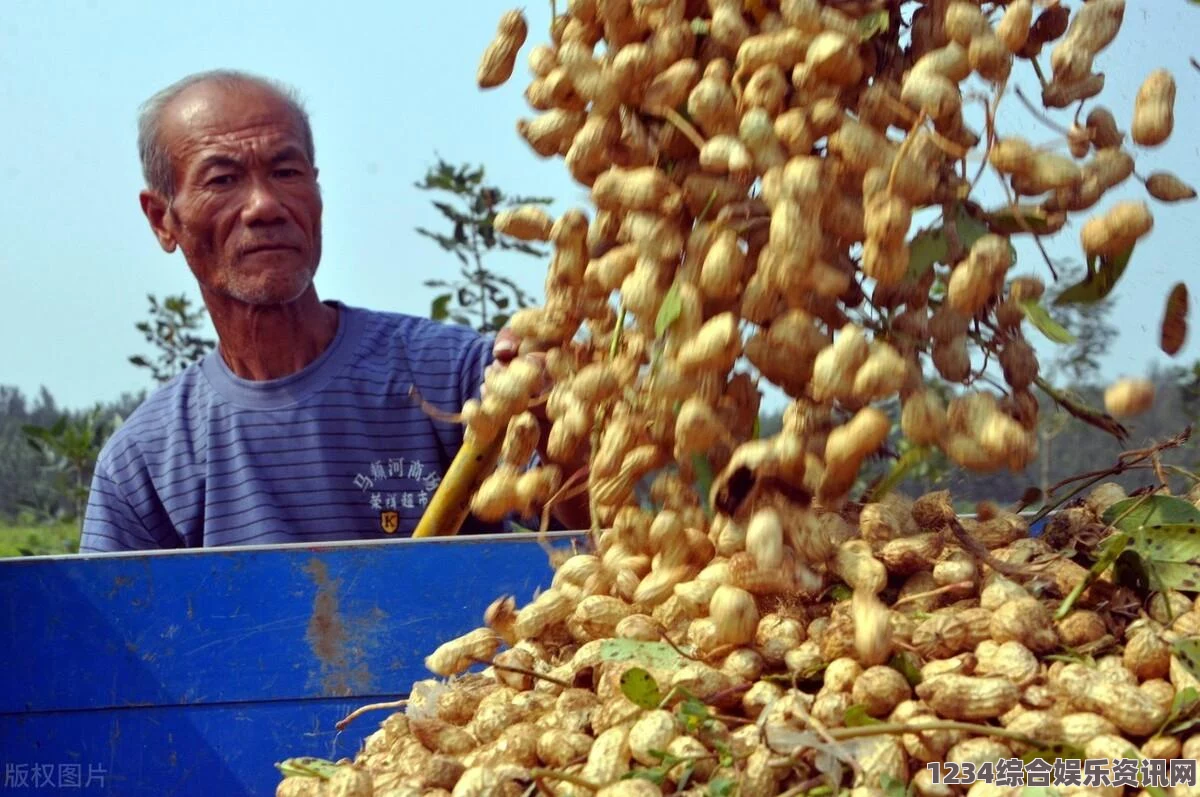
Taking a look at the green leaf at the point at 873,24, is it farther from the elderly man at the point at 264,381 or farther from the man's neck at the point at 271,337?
the man's neck at the point at 271,337

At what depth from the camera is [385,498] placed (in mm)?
3219

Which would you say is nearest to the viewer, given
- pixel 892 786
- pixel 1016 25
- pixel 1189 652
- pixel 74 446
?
pixel 892 786

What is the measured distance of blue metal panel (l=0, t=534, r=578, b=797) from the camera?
6.46 feet

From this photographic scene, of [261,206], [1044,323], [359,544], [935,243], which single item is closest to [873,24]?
[935,243]

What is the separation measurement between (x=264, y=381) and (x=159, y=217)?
58cm

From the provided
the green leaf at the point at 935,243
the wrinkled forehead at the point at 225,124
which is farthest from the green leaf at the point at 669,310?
the wrinkled forehead at the point at 225,124

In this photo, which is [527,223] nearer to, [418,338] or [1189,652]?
[1189,652]

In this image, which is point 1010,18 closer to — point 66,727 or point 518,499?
point 518,499

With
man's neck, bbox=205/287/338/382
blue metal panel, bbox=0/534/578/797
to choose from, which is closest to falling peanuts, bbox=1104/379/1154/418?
blue metal panel, bbox=0/534/578/797

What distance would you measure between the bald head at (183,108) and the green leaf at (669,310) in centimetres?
218

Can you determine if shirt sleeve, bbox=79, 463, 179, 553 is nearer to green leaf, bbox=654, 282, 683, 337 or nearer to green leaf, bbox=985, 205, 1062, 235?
green leaf, bbox=654, 282, 683, 337

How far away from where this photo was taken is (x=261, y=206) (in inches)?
133

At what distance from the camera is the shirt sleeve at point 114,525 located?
10.4ft

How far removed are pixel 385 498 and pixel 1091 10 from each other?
2104 mm
